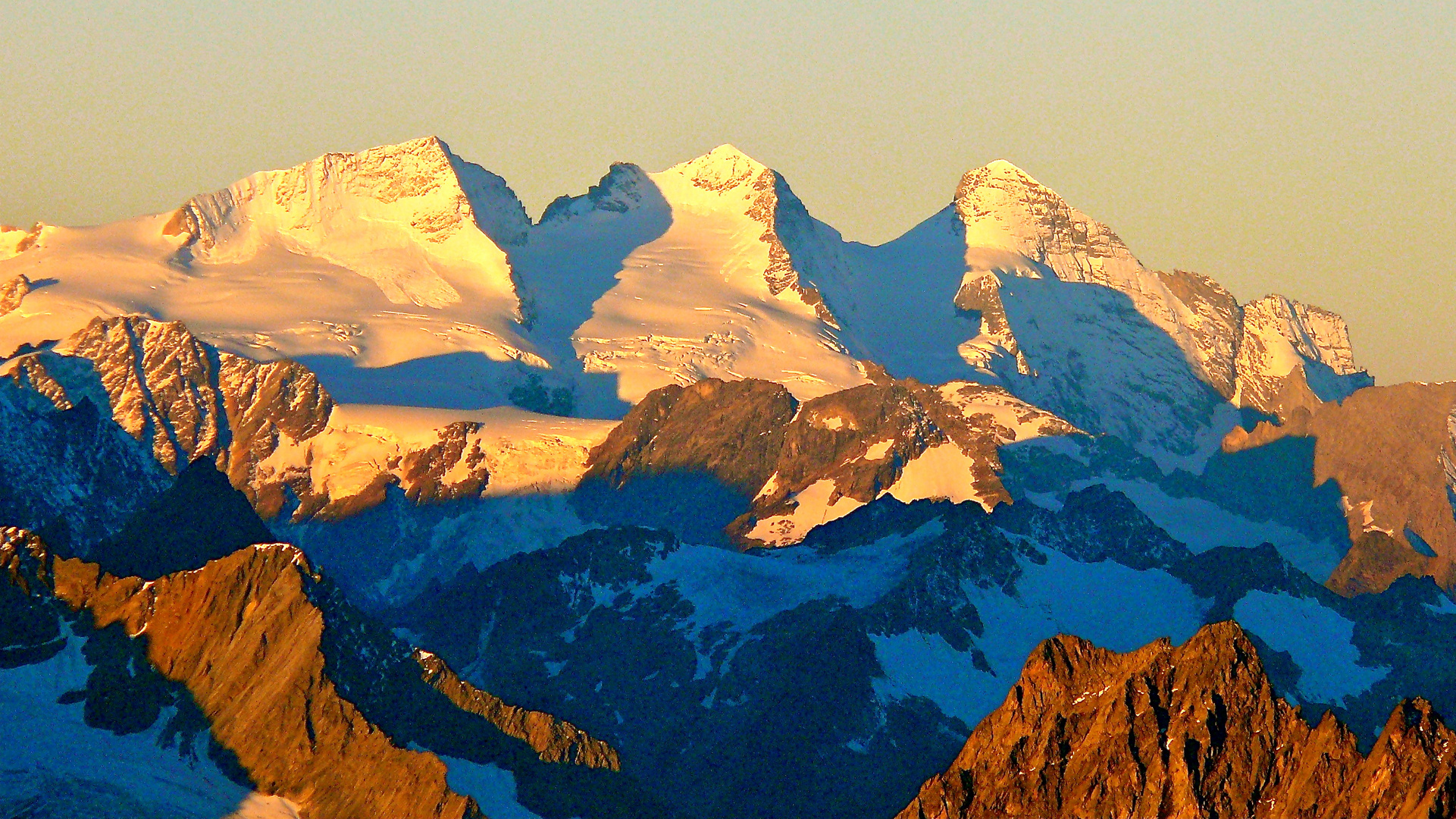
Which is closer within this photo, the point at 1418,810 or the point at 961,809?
the point at 1418,810

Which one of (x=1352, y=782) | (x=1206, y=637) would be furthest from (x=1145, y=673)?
(x=1352, y=782)

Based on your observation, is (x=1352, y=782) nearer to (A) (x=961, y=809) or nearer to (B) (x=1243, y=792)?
(B) (x=1243, y=792)

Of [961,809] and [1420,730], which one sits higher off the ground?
[1420,730]

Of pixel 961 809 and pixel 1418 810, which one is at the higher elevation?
pixel 1418 810

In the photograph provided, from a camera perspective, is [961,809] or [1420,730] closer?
[1420,730]

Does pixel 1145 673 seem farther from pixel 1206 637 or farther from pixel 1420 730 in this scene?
pixel 1420 730

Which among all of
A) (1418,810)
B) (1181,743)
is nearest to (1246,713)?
(1181,743)
